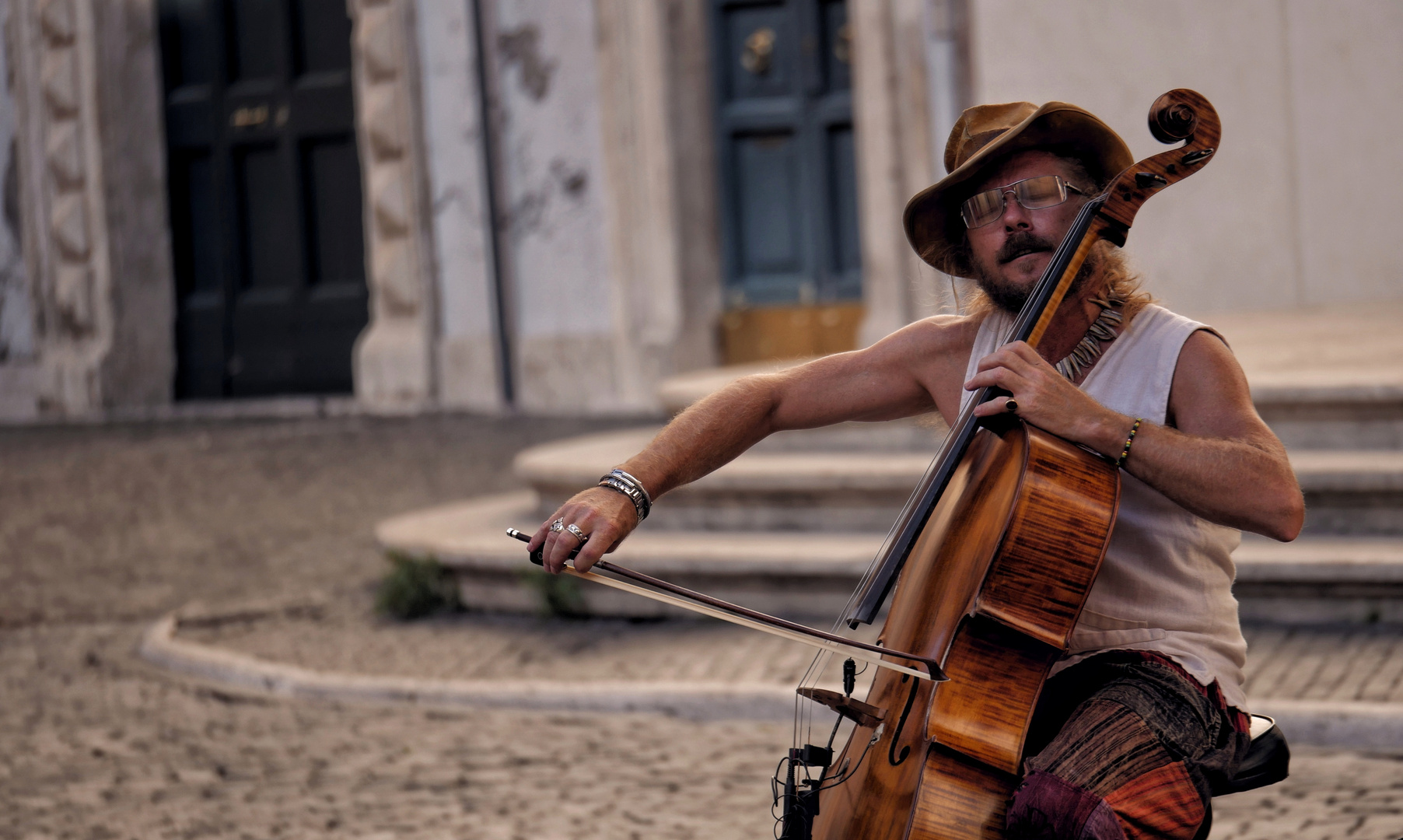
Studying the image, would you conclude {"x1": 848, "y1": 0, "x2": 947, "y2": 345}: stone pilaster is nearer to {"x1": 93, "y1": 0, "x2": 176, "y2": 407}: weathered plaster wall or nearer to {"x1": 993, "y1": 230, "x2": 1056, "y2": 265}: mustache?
{"x1": 93, "y1": 0, "x2": 176, "y2": 407}: weathered plaster wall

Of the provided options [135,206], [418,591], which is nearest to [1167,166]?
[418,591]

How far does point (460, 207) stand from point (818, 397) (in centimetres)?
796

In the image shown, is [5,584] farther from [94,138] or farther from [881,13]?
[94,138]

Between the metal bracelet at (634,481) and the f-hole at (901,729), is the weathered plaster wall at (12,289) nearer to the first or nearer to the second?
the metal bracelet at (634,481)

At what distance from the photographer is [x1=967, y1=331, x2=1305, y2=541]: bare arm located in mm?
2064

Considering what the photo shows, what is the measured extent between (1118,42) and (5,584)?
5421mm

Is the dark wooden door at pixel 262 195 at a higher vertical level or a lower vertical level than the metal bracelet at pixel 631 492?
higher

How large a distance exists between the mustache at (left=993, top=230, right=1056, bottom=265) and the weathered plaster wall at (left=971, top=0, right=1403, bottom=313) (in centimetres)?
529

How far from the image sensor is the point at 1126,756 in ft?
6.79

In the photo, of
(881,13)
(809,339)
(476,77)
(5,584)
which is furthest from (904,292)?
(5,584)

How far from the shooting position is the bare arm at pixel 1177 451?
2.06m

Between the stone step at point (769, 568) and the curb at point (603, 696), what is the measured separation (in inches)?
23.3

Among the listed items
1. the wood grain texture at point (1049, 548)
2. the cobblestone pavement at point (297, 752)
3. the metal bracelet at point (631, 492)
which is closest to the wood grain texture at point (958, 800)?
the wood grain texture at point (1049, 548)

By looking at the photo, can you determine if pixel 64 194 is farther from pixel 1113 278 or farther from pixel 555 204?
pixel 1113 278
